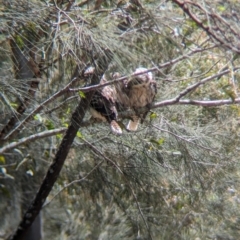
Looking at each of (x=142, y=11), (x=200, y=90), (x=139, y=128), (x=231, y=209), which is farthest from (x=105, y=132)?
(x=231, y=209)

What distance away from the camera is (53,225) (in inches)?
310

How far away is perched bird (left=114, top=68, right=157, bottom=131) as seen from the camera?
566 cm

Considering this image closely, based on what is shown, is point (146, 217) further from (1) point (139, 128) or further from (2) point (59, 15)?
(2) point (59, 15)

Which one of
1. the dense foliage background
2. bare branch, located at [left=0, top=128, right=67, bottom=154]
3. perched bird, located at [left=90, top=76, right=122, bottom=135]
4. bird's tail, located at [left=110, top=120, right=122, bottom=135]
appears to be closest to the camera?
the dense foliage background

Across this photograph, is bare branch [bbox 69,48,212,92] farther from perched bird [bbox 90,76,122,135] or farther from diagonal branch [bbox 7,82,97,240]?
diagonal branch [bbox 7,82,97,240]

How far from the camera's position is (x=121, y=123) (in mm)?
5938

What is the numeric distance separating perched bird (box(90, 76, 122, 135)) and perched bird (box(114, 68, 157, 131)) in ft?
0.22

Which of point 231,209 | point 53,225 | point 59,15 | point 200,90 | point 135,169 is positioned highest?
point 59,15

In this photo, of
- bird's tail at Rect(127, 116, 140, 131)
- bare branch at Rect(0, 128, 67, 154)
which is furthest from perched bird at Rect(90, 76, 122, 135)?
bare branch at Rect(0, 128, 67, 154)

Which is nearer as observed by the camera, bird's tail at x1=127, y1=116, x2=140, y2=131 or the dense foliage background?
the dense foliage background

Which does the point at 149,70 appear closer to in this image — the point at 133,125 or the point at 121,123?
the point at 121,123

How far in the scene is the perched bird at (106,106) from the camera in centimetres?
580

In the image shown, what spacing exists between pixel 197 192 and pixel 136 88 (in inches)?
75.6

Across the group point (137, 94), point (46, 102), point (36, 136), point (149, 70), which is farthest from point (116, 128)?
point (149, 70)
